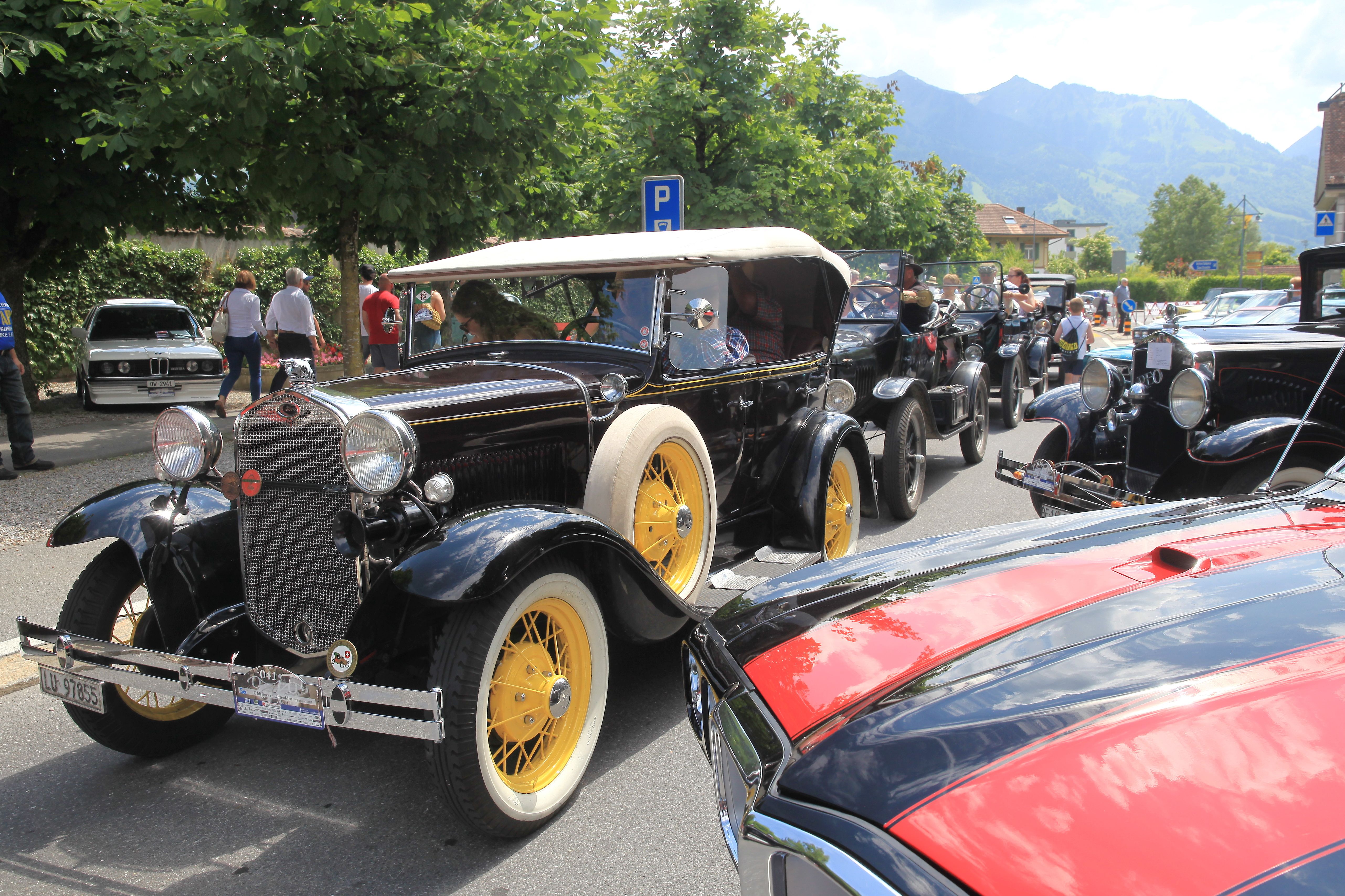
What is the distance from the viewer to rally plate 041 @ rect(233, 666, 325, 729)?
2.48 m

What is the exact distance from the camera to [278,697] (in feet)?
8.27

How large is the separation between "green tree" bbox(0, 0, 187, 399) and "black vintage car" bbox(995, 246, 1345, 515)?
8.07 meters

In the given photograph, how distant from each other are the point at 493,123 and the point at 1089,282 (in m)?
75.1

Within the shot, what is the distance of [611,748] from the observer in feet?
10.8

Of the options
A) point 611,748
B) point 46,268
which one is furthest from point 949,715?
point 46,268

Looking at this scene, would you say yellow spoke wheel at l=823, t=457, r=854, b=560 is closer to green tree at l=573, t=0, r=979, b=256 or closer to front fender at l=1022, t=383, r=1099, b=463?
front fender at l=1022, t=383, r=1099, b=463

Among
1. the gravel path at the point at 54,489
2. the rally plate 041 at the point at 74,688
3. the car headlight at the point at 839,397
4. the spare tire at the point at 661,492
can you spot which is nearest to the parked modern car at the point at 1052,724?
the spare tire at the point at 661,492

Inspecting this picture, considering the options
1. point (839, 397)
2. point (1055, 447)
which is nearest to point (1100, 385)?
point (1055, 447)

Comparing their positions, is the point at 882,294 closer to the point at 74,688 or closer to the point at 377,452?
the point at 377,452

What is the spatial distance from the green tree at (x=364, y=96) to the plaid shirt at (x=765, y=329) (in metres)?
4.13

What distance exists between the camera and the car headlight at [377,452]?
9.09 ft

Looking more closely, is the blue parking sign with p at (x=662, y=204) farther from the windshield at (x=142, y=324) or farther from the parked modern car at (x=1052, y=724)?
the windshield at (x=142, y=324)

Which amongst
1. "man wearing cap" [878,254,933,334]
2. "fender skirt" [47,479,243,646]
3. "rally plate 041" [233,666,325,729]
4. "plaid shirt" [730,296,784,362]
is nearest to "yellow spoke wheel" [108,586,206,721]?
"fender skirt" [47,479,243,646]

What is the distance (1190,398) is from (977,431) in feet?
13.9
